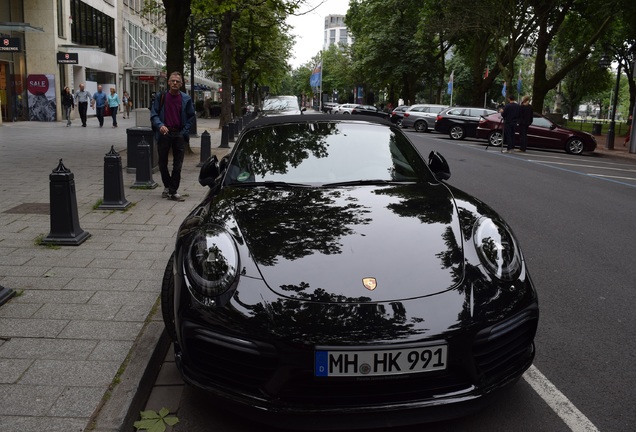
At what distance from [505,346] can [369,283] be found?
2.39 ft

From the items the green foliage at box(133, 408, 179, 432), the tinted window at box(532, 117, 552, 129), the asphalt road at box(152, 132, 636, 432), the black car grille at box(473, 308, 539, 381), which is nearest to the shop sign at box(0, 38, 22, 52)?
the tinted window at box(532, 117, 552, 129)

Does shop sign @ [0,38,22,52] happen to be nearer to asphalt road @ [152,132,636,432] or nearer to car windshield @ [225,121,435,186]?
asphalt road @ [152,132,636,432]

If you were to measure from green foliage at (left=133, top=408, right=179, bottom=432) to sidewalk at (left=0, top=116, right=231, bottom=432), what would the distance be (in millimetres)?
66

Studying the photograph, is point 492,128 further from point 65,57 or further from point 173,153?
point 65,57

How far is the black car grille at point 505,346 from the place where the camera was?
278 cm

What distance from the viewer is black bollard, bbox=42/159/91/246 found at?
6.16m

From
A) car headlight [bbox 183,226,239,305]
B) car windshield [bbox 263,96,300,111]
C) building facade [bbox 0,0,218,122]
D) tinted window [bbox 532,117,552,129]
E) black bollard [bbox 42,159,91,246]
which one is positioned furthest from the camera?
building facade [bbox 0,0,218,122]

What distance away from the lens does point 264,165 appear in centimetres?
421

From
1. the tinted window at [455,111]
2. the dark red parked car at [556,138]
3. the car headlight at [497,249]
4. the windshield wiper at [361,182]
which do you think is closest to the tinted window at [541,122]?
the dark red parked car at [556,138]

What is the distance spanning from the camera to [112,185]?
27.2 feet

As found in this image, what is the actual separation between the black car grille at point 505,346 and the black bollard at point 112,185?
6.37 m

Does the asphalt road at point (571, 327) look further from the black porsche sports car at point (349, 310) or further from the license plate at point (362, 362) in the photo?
the license plate at point (362, 362)

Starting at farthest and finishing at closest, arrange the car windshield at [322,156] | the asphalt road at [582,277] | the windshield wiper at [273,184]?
the car windshield at [322,156], the windshield wiper at [273,184], the asphalt road at [582,277]

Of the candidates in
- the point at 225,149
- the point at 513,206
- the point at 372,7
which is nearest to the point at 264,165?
the point at 513,206
